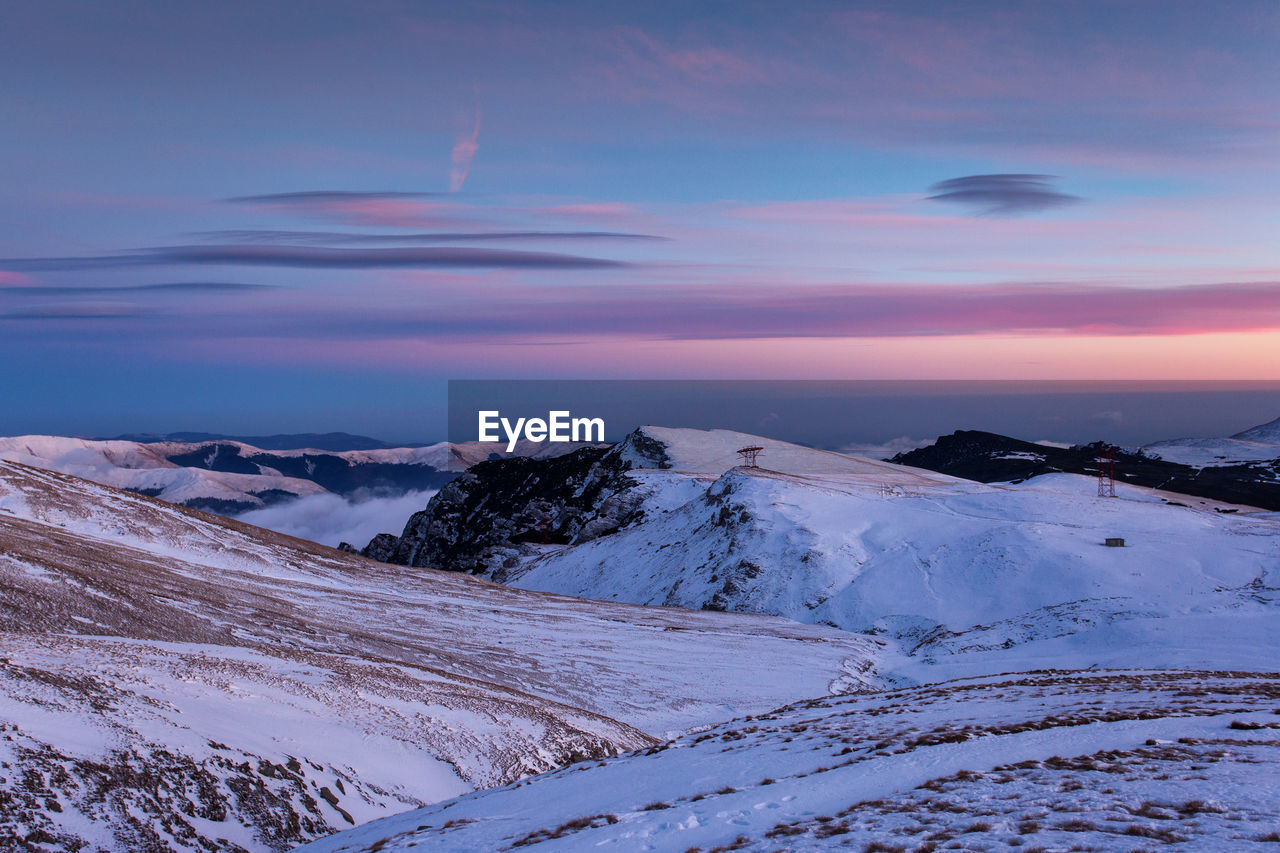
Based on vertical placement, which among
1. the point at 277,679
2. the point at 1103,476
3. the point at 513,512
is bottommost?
the point at 513,512

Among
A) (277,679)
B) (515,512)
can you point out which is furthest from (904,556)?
(515,512)

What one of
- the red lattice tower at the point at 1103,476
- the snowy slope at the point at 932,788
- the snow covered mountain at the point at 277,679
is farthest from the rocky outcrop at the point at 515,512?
the snowy slope at the point at 932,788

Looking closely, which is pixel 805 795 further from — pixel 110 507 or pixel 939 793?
pixel 110 507

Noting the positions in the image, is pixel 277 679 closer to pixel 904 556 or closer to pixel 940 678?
pixel 940 678

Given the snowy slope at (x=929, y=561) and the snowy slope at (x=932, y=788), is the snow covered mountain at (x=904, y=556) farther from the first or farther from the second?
the snowy slope at (x=932, y=788)

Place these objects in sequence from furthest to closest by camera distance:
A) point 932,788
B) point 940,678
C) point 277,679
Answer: point 940,678
point 277,679
point 932,788
